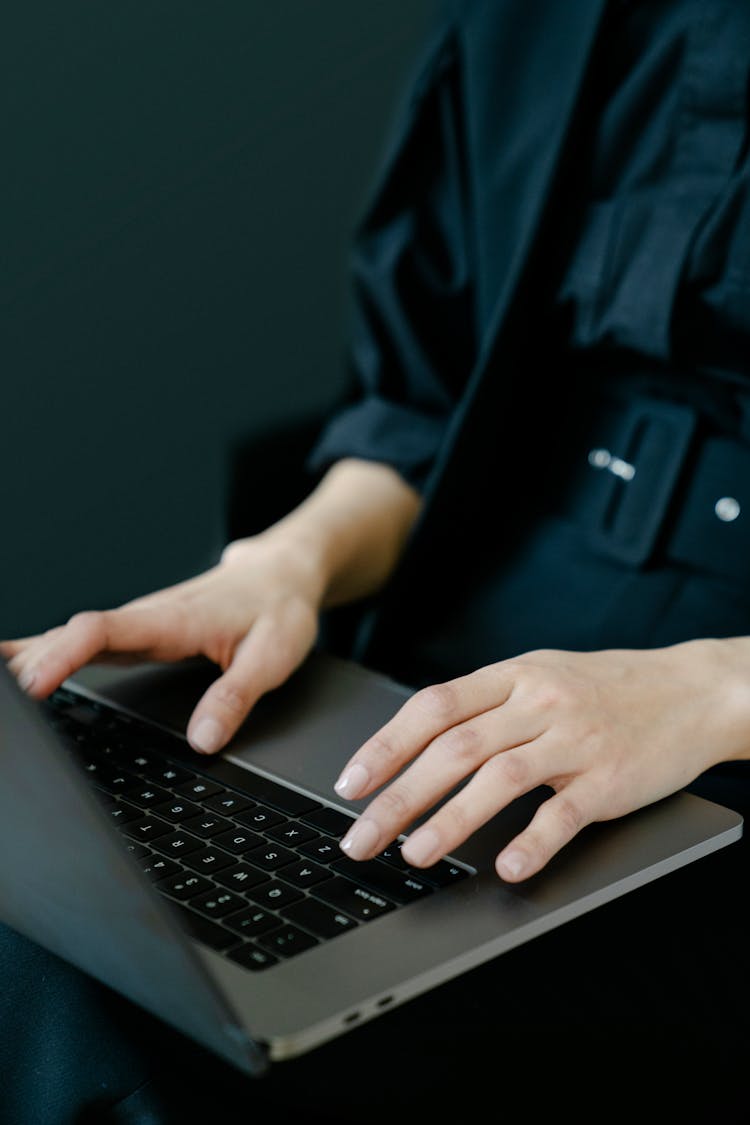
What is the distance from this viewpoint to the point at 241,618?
2.55 ft

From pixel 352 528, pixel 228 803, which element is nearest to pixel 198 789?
pixel 228 803

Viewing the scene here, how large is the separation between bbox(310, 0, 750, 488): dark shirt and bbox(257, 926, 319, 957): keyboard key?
0.51 meters

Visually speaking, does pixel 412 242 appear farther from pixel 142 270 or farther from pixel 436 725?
pixel 142 270

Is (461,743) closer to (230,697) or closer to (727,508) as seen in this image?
(230,697)

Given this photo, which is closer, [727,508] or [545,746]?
[545,746]

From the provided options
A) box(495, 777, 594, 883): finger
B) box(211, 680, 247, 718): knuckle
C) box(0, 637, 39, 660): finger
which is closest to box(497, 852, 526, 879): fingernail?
box(495, 777, 594, 883): finger

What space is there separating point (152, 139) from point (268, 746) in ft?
3.97

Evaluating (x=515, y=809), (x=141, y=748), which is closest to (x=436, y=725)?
(x=515, y=809)

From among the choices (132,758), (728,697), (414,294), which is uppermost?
(414,294)

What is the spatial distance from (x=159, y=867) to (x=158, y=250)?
4.25ft

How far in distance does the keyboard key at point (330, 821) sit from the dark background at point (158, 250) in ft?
3.38

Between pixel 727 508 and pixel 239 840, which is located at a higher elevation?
pixel 727 508

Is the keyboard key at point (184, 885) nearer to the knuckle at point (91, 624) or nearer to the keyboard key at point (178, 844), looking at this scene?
the keyboard key at point (178, 844)

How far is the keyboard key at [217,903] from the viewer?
0.52 meters
